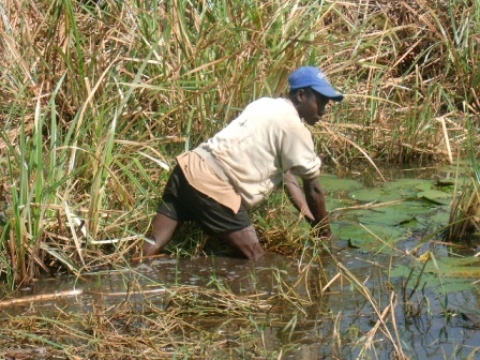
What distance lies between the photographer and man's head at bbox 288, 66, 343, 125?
18.3ft

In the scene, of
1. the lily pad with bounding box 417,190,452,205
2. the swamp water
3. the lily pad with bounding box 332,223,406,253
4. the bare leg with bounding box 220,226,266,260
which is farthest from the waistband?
the lily pad with bounding box 417,190,452,205

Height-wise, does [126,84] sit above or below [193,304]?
above

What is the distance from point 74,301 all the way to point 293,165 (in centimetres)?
129

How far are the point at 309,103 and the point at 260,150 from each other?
35 centimetres

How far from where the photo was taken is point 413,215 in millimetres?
6258

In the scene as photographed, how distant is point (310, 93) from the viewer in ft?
18.4

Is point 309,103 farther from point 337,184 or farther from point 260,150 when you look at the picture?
point 337,184

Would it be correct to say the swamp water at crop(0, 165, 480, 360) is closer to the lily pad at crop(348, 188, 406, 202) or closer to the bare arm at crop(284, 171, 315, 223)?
the bare arm at crop(284, 171, 315, 223)

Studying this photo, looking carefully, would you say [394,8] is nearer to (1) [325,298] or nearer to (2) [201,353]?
(1) [325,298]

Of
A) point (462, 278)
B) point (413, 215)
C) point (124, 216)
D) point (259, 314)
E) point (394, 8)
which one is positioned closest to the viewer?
point (259, 314)

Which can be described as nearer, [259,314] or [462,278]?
[259,314]

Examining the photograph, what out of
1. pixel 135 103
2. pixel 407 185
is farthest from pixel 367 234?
pixel 135 103

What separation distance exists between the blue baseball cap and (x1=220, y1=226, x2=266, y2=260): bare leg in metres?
0.77

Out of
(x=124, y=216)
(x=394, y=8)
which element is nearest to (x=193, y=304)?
(x=124, y=216)
